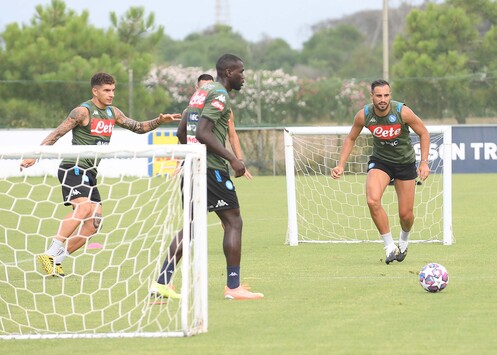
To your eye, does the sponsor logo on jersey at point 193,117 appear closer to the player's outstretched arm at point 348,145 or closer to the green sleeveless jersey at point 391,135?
the player's outstretched arm at point 348,145

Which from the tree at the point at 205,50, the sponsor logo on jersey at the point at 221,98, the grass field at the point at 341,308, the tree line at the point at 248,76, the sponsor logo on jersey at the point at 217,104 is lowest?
the grass field at the point at 341,308

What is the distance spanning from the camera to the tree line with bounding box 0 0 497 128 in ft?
113

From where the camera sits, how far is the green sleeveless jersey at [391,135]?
11.8 metres

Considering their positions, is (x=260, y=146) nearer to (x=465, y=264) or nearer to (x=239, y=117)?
(x=239, y=117)

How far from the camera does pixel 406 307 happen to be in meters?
8.62

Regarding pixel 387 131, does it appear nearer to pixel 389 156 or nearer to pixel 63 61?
pixel 389 156

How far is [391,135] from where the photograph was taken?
39.0ft

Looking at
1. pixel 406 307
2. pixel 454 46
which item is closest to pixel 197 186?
pixel 406 307

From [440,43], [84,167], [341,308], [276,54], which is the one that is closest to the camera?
[341,308]

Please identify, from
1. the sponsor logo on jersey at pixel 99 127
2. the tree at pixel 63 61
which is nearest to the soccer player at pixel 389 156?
the sponsor logo on jersey at pixel 99 127

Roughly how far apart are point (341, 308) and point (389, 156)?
369cm

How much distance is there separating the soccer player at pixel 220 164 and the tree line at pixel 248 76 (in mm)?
24414

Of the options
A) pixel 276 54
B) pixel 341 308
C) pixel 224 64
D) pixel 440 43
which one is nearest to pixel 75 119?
pixel 224 64

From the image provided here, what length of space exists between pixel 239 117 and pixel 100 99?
76.4ft
